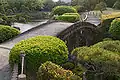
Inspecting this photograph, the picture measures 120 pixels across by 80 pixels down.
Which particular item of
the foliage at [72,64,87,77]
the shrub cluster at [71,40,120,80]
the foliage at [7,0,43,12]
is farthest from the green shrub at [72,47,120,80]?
the foliage at [7,0,43,12]

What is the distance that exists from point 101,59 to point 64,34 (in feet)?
24.5

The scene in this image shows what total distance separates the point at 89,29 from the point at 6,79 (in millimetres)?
10777

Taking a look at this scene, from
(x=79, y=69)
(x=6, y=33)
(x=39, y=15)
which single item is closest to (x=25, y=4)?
(x=39, y=15)

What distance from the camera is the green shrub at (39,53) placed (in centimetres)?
1135

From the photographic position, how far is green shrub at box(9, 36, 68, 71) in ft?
37.2

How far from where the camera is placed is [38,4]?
43000mm

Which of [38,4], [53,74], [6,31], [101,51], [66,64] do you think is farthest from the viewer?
[38,4]

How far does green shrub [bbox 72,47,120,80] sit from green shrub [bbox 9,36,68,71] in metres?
1.10

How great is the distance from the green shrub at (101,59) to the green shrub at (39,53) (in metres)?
1.10

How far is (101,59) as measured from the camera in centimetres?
1040

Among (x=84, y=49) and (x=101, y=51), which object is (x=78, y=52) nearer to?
(x=84, y=49)

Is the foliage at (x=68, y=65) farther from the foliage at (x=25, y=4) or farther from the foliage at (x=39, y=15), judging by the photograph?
the foliage at (x=39, y=15)

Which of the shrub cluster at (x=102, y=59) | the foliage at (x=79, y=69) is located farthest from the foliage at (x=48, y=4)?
the shrub cluster at (x=102, y=59)

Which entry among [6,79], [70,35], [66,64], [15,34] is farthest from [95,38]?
[6,79]
